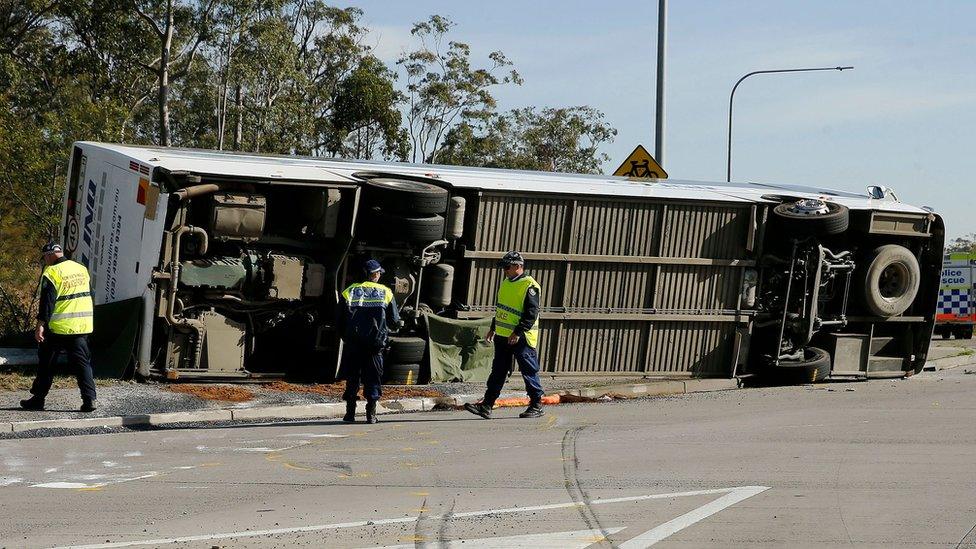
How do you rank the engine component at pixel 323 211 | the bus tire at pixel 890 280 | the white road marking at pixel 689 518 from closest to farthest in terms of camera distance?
1. the white road marking at pixel 689 518
2. the engine component at pixel 323 211
3. the bus tire at pixel 890 280

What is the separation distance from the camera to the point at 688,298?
15750mm

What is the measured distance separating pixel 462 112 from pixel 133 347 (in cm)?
3760

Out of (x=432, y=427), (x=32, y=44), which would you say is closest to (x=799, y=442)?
(x=432, y=427)

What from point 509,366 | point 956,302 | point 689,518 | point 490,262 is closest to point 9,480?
point 689,518

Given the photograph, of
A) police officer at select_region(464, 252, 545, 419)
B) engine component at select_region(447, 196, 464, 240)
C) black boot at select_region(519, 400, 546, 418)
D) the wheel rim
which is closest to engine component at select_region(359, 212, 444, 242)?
engine component at select_region(447, 196, 464, 240)

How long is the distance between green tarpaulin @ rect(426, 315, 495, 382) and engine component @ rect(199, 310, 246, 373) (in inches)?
88.4

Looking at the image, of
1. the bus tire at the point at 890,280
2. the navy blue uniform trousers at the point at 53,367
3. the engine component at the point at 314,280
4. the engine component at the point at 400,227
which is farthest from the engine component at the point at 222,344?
the bus tire at the point at 890,280

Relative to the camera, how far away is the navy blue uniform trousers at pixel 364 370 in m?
11.6

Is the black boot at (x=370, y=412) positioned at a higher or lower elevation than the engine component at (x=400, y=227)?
lower

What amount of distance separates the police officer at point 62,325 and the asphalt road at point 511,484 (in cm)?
99

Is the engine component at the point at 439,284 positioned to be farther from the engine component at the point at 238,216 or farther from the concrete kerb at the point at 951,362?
the concrete kerb at the point at 951,362

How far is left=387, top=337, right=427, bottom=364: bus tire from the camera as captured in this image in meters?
14.0

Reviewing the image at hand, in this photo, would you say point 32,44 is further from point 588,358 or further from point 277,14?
point 588,358

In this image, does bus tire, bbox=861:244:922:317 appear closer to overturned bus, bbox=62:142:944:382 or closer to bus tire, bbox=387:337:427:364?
overturned bus, bbox=62:142:944:382
